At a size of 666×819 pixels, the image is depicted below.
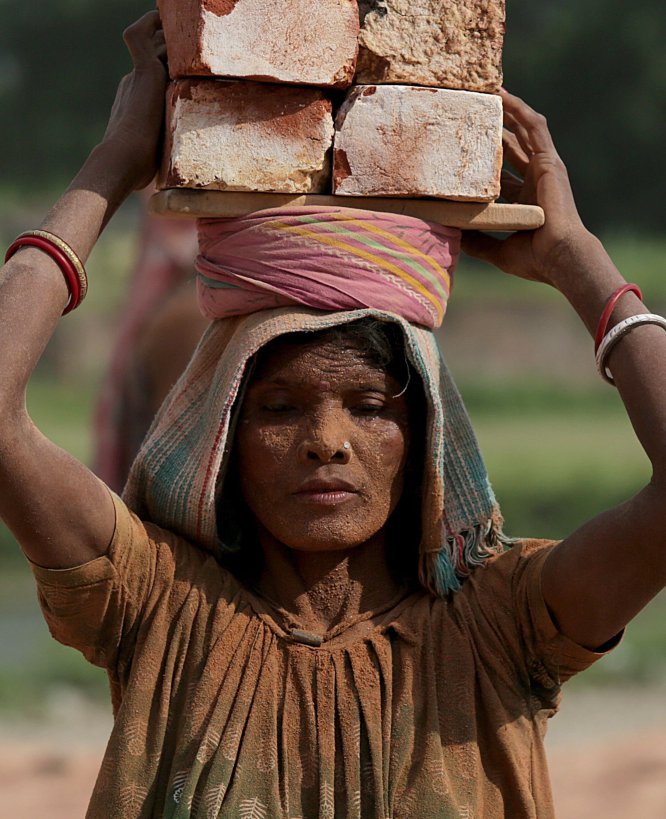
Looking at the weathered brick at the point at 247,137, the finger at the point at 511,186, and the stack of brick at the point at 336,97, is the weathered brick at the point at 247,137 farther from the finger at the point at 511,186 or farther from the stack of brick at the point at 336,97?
the finger at the point at 511,186

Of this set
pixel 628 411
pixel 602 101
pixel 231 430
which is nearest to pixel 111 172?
pixel 231 430

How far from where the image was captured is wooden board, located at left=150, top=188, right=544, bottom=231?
8.74 ft

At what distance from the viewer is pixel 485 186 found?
2.74 meters

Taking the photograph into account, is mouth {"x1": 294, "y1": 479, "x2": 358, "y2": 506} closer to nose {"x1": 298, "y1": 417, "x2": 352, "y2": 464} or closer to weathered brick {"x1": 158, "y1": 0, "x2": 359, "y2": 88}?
nose {"x1": 298, "y1": 417, "x2": 352, "y2": 464}

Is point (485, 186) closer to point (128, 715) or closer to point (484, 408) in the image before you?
point (128, 715)

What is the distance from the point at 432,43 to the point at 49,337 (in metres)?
0.85

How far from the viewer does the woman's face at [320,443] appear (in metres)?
2.64

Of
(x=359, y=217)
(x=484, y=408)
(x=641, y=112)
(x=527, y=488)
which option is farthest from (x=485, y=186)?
(x=641, y=112)

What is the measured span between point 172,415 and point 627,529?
0.84 metres

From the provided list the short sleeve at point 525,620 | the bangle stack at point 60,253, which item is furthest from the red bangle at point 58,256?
the short sleeve at point 525,620

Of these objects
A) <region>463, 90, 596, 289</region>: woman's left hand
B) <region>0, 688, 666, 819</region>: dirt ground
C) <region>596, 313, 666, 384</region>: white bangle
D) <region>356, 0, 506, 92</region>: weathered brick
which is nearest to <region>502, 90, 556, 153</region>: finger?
<region>463, 90, 596, 289</region>: woman's left hand

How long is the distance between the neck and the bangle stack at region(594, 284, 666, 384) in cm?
52

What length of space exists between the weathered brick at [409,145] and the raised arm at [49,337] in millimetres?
375

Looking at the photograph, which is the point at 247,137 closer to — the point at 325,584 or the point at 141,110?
the point at 141,110
